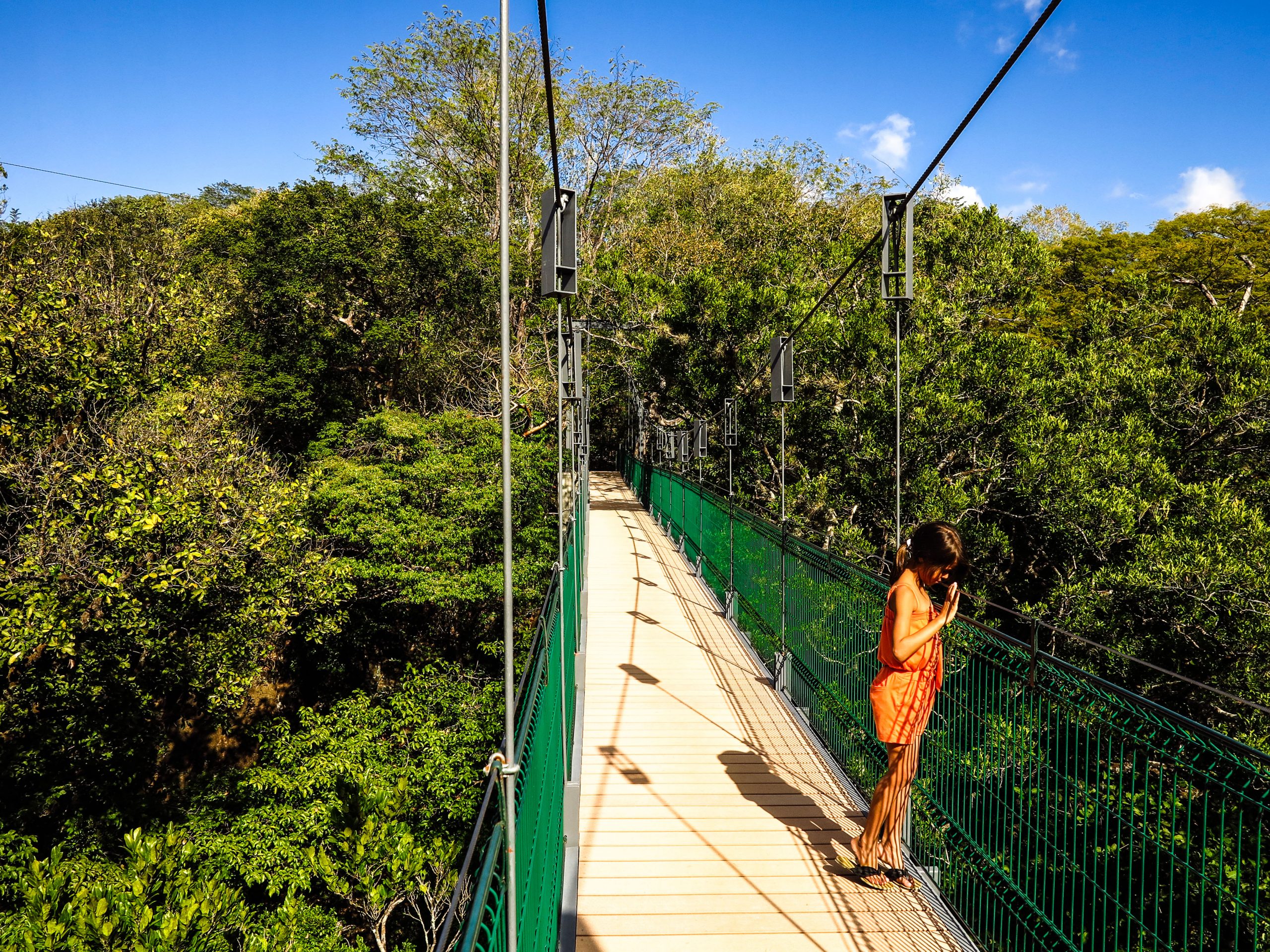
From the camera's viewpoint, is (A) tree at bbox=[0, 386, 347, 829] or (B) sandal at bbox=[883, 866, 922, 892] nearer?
(B) sandal at bbox=[883, 866, 922, 892]

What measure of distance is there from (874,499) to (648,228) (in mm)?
16542

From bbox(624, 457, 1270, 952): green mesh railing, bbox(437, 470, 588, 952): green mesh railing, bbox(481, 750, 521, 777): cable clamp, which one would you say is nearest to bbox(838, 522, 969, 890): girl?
bbox(624, 457, 1270, 952): green mesh railing

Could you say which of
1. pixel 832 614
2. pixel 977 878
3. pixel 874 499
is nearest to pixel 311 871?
pixel 832 614

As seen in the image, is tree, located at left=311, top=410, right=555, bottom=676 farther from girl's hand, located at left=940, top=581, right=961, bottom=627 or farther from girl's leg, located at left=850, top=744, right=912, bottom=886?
girl's hand, located at left=940, top=581, right=961, bottom=627

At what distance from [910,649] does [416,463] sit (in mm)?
16843

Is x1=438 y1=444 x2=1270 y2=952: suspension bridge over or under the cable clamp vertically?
under

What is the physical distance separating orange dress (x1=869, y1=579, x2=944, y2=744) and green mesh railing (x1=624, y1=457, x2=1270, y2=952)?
8.8 inches

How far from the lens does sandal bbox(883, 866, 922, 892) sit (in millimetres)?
3812

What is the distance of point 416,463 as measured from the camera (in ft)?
62.3

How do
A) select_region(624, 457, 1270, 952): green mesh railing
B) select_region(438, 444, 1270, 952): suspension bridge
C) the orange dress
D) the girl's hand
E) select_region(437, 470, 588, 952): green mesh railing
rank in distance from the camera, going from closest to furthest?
select_region(437, 470, 588, 952): green mesh railing, select_region(624, 457, 1270, 952): green mesh railing, select_region(438, 444, 1270, 952): suspension bridge, the girl's hand, the orange dress

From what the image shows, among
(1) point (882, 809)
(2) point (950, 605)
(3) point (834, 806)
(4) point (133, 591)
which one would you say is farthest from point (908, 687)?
(4) point (133, 591)

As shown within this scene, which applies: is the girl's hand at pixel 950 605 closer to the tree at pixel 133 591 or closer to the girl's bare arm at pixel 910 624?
the girl's bare arm at pixel 910 624

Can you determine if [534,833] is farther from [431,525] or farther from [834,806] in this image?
[431,525]

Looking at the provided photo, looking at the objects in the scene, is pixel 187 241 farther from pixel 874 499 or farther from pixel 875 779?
pixel 875 779
